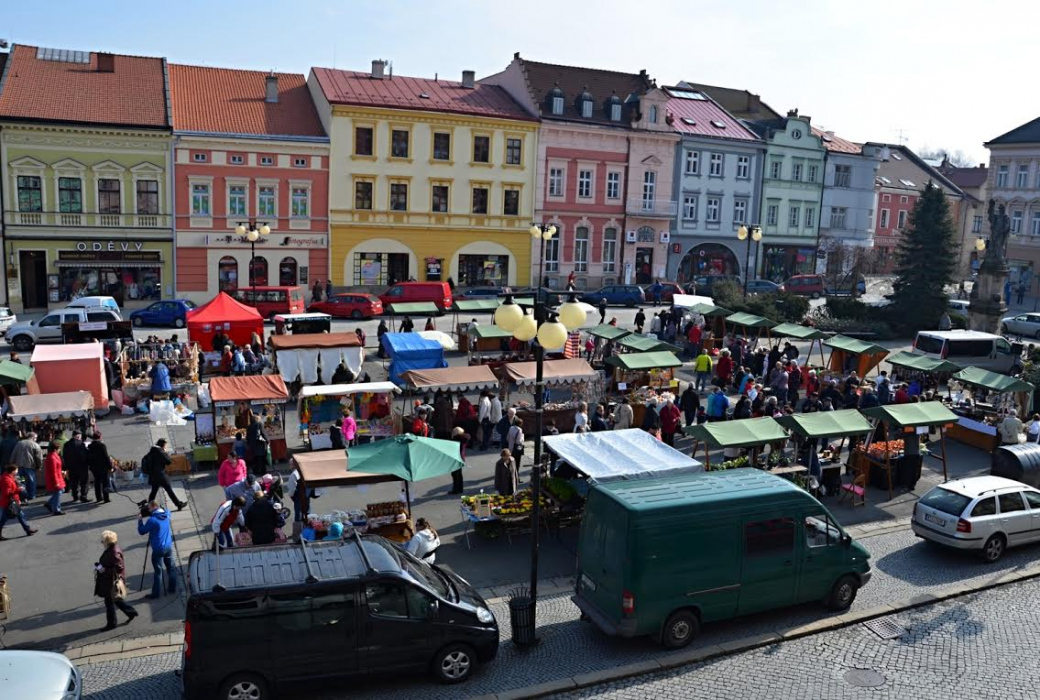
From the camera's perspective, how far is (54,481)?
1573 cm

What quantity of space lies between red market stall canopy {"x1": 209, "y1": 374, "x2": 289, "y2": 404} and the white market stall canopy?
22.6ft

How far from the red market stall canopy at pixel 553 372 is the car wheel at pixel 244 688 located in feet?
43.7

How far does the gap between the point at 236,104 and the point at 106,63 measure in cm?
606

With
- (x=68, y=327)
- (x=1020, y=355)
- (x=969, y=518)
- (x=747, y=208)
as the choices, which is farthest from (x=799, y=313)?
(x=68, y=327)

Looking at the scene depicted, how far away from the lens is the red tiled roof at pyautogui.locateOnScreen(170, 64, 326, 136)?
4125cm

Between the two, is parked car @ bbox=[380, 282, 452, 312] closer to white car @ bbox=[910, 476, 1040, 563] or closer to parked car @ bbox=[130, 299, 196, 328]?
parked car @ bbox=[130, 299, 196, 328]

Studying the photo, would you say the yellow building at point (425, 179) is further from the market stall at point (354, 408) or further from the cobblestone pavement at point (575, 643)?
the cobblestone pavement at point (575, 643)

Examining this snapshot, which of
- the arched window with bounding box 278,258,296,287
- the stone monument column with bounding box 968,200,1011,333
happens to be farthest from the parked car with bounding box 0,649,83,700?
the stone monument column with bounding box 968,200,1011,333

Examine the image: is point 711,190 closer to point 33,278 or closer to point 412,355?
point 412,355

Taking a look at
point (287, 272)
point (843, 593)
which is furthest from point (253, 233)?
point (843, 593)

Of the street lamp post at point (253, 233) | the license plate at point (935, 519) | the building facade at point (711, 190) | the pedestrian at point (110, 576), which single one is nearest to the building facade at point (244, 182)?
the street lamp post at point (253, 233)

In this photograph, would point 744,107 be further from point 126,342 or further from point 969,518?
point 969,518

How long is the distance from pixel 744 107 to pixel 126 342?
160ft

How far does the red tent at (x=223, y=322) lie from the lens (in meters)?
27.4
